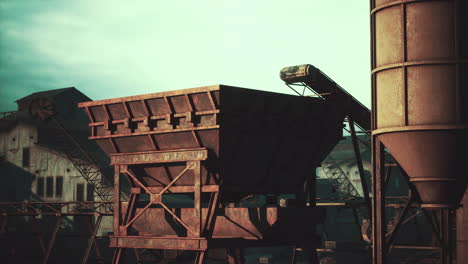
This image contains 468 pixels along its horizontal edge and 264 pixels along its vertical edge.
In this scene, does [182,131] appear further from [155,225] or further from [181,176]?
[155,225]

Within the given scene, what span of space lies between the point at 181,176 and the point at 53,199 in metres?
29.8

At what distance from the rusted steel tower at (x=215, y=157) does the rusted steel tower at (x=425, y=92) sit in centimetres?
279

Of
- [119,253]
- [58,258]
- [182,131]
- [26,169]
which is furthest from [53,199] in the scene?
[182,131]

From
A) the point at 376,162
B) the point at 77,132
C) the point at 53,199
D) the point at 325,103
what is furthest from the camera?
the point at 77,132

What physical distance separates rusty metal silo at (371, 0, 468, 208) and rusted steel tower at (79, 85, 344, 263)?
3.08 meters

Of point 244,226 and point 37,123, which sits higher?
point 37,123

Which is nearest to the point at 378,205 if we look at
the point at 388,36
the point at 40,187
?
the point at 388,36

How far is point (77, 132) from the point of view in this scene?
151 feet

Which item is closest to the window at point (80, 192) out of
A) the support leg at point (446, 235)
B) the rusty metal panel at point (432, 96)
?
the support leg at point (446, 235)

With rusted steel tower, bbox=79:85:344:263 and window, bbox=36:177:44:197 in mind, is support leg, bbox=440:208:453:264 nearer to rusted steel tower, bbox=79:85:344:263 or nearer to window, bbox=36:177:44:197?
rusted steel tower, bbox=79:85:344:263

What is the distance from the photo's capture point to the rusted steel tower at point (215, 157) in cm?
1434

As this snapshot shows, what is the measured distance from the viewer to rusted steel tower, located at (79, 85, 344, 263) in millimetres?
14336

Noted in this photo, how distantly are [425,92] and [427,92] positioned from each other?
42 millimetres

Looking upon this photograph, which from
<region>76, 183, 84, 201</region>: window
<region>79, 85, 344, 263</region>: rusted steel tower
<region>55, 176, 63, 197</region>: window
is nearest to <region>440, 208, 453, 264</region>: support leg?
<region>79, 85, 344, 263</region>: rusted steel tower
